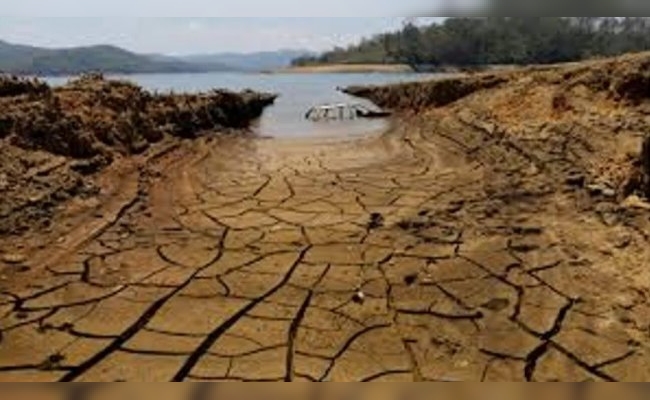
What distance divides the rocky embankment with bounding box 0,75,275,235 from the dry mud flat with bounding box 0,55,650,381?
649mm

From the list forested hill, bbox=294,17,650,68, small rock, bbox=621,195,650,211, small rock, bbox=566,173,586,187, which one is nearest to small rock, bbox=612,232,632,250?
small rock, bbox=621,195,650,211

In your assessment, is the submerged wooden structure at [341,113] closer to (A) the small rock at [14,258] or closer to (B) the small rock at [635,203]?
(B) the small rock at [635,203]

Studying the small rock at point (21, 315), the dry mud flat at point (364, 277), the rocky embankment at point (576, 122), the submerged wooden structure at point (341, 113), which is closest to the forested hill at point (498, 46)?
the submerged wooden structure at point (341, 113)

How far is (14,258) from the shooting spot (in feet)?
15.5

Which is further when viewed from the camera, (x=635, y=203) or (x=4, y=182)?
(x=4, y=182)

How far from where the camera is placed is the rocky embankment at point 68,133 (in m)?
5.92

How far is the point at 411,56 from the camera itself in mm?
74250

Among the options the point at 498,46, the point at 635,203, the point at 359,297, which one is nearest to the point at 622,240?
the point at 635,203

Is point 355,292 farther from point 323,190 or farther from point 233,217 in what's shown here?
point 323,190

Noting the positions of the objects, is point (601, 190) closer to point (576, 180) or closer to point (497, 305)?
point (576, 180)

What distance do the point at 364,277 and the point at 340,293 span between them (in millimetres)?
320

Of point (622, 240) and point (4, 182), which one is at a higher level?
point (4, 182)

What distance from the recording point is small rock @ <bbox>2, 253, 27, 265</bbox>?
4660 mm

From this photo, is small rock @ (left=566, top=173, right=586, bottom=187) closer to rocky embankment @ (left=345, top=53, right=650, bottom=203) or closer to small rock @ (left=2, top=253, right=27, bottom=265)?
rocky embankment @ (left=345, top=53, right=650, bottom=203)
